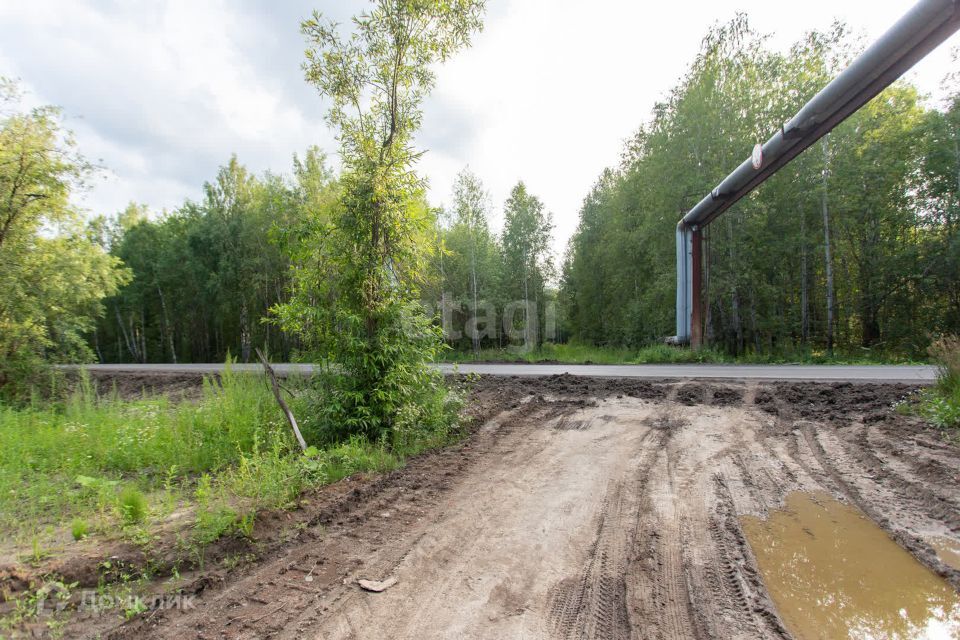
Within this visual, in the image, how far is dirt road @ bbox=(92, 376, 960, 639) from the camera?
7.24 feet

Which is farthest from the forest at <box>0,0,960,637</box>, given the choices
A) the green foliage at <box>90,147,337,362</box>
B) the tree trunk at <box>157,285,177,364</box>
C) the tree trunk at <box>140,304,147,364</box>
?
the tree trunk at <box>140,304,147,364</box>

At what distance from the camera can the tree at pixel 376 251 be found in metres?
5.32

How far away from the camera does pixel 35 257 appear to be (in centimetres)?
1105

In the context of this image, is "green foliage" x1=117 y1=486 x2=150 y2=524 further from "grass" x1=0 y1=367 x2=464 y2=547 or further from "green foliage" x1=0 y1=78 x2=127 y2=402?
"green foliage" x1=0 y1=78 x2=127 y2=402

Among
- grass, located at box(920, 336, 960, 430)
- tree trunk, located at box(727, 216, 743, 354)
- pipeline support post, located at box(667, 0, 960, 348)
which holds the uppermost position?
pipeline support post, located at box(667, 0, 960, 348)

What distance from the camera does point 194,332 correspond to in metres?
34.2

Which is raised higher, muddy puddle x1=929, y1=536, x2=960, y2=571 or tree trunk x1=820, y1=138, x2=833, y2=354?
tree trunk x1=820, y1=138, x2=833, y2=354

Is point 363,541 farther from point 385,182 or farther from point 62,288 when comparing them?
point 62,288

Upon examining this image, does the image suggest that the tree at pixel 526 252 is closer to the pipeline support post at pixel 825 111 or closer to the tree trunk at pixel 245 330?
the pipeline support post at pixel 825 111

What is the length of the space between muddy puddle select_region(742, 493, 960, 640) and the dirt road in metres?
0.12

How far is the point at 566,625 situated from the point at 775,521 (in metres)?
2.20

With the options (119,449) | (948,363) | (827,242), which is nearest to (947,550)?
(948,363)

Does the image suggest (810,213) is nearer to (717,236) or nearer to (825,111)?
(717,236)

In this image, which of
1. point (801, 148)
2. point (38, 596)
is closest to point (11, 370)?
point (38, 596)
